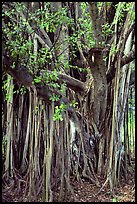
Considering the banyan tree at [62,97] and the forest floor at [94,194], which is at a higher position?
the banyan tree at [62,97]

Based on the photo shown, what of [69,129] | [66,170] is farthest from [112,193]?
[69,129]

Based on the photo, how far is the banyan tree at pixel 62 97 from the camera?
3205 millimetres

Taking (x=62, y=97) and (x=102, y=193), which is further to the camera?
(x=102, y=193)

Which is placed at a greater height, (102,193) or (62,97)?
(62,97)

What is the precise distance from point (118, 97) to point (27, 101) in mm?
1314

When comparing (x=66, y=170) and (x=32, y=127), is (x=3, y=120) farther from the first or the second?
(x=66, y=170)

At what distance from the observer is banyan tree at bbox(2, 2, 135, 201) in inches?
126

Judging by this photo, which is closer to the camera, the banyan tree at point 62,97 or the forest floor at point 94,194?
the banyan tree at point 62,97

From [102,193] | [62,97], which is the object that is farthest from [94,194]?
[62,97]

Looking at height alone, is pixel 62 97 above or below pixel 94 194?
above

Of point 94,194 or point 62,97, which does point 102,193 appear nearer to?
point 94,194

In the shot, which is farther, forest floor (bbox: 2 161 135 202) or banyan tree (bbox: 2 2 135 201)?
forest floor (bbox: 2 161 135 202)

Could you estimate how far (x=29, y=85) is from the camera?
3.17m

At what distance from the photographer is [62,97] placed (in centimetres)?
352
